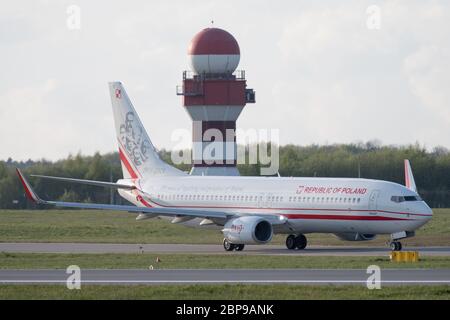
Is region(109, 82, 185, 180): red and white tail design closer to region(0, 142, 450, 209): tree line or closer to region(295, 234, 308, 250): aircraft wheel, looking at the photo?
region(295, 234, 308, 250): aircraft wheel

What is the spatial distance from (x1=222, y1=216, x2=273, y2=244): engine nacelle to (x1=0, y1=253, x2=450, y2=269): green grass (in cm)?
454

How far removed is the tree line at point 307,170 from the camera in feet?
347

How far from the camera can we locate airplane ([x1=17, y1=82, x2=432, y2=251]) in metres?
55.2

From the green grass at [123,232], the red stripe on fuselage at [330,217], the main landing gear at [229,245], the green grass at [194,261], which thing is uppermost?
the red stripe on fuselage at [330,217]

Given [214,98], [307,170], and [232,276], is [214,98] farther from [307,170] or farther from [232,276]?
[232,276]

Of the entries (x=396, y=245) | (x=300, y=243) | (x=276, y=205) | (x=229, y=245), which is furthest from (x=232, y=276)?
(x=276, y=205)

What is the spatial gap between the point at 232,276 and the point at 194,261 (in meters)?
8.24

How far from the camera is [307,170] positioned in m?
107

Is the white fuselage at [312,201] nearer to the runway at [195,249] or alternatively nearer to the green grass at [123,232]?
the runway at [195,249]

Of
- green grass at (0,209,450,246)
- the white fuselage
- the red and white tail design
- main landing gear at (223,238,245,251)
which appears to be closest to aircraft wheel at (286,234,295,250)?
the white fuselage

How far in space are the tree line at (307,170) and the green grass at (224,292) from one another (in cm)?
6840

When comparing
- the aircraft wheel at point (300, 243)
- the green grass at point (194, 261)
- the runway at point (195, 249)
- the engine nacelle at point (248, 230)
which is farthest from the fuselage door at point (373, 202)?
the green grass at point (194, 261)

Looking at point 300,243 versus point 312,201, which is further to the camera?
point 300,243
